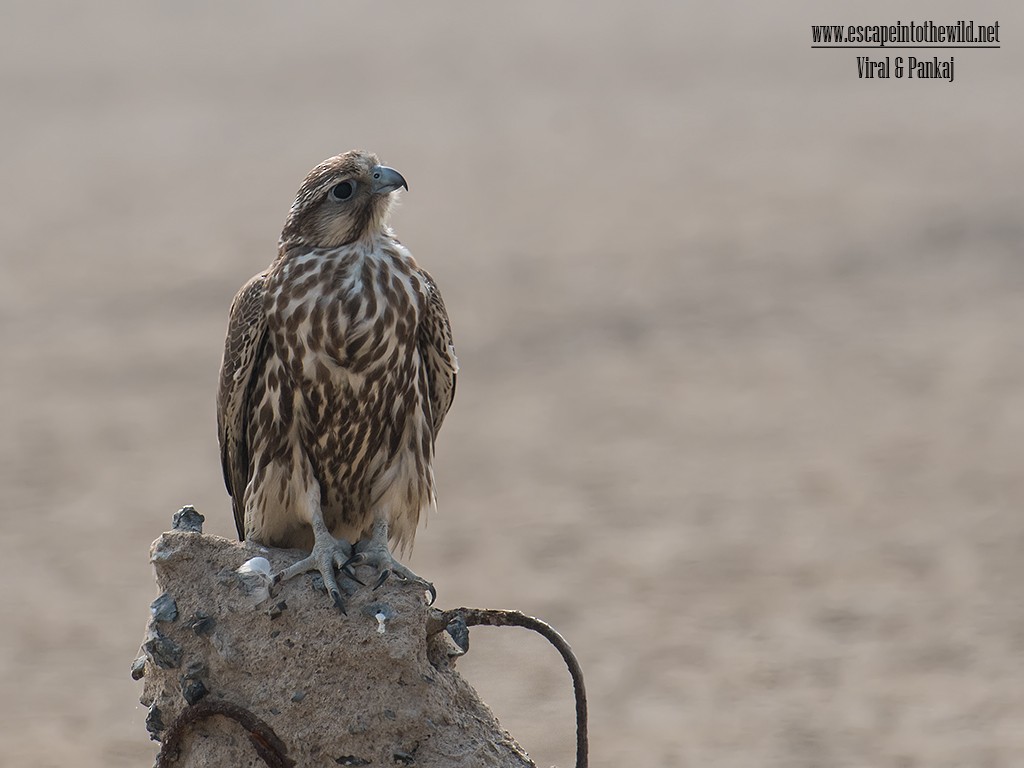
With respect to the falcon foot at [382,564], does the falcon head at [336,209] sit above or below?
above

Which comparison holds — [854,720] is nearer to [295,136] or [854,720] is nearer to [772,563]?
[772,563]

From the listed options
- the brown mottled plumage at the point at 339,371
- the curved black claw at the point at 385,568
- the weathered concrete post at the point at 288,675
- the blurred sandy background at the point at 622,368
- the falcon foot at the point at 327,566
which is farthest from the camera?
the blurred sandy background at the point at 622,368

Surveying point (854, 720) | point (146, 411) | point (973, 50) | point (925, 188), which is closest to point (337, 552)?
point (854, 720)

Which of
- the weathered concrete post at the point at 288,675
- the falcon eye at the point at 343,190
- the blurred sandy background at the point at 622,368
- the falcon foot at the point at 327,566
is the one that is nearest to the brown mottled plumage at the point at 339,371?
the falcon eye at the point at 343,190

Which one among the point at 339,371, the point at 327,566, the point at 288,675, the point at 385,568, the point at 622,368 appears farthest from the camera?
the point at 622,368

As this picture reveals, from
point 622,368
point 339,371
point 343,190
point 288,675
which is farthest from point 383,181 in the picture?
point 622,368

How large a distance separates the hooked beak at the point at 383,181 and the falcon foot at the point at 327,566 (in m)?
0.95

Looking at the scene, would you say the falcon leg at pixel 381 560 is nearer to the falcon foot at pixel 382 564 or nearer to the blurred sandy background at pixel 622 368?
the falcon foot at pixel 382 564

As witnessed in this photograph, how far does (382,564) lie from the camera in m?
4.11

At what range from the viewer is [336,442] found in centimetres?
436

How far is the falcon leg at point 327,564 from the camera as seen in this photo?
3.83 m

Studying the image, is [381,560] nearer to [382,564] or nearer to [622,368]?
[382,564]

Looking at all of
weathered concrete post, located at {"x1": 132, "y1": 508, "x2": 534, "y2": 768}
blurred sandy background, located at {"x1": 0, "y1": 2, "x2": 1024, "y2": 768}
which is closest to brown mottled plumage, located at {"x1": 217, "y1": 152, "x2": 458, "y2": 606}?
weathered concrete post, located at {"x1": 132, "y1": 508, "x2": 534, "y2": 768}

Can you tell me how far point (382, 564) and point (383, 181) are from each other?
1033 millimetres
